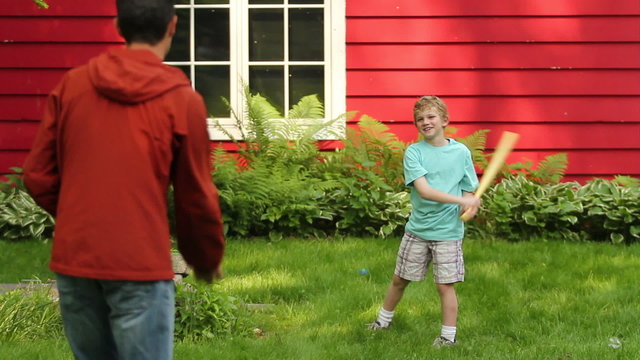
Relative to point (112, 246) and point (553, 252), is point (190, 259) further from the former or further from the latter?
point (553, 252)

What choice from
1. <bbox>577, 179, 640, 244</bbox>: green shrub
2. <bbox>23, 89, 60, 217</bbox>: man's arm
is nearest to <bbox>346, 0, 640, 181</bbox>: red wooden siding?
<bbox>577, 179, 640, 244</bbox>: green shrub

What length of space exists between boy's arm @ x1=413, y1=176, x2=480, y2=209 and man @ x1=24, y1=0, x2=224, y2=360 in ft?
6.69

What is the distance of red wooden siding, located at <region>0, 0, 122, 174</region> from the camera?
24.5 ft

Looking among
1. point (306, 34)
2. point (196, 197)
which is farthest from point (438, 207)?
point (306, 34)

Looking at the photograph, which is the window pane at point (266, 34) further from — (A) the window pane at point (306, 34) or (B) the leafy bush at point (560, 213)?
(B) the leafy bush at point (560, 213)

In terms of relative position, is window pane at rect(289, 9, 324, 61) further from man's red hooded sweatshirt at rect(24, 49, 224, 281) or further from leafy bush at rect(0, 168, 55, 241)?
man's red hooded sweatshirt at rect(24, 49, 224, 281)

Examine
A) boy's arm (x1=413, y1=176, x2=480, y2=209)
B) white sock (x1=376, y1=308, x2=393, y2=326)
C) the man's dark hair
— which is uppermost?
the man's dark hair

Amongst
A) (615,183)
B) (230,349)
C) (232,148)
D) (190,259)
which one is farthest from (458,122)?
(190,259)

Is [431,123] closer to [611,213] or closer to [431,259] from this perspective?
[431,259]

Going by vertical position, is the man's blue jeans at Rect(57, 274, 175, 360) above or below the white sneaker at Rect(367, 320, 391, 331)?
above

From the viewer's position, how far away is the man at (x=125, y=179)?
2.16m

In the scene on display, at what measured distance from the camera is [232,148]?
7.52 meters

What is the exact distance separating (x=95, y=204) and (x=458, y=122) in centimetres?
566

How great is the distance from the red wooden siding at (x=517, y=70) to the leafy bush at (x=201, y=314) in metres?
3.37
